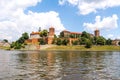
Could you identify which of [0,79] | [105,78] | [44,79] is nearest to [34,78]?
[44,79]

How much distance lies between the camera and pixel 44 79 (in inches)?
1084

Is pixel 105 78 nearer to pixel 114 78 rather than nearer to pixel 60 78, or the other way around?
pixel 114 78

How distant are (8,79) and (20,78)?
4.93ft

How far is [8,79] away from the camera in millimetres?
27250

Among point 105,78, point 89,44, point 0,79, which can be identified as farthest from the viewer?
point 89,44

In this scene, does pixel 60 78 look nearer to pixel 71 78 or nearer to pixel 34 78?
pixel 71 78

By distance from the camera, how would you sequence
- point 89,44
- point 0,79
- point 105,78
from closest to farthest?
point 0,79, point 105,78, point 89,44

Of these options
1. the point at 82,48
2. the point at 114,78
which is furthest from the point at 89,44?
the point at 114,78

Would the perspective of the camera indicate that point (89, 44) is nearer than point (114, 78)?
No

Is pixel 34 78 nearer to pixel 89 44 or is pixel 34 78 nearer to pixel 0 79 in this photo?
pixel 0 79

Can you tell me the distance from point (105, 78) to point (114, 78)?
3.65ft

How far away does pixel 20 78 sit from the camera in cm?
2811

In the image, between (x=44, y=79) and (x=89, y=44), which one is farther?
(x=89, y=44)

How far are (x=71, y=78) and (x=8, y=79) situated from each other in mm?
7412
